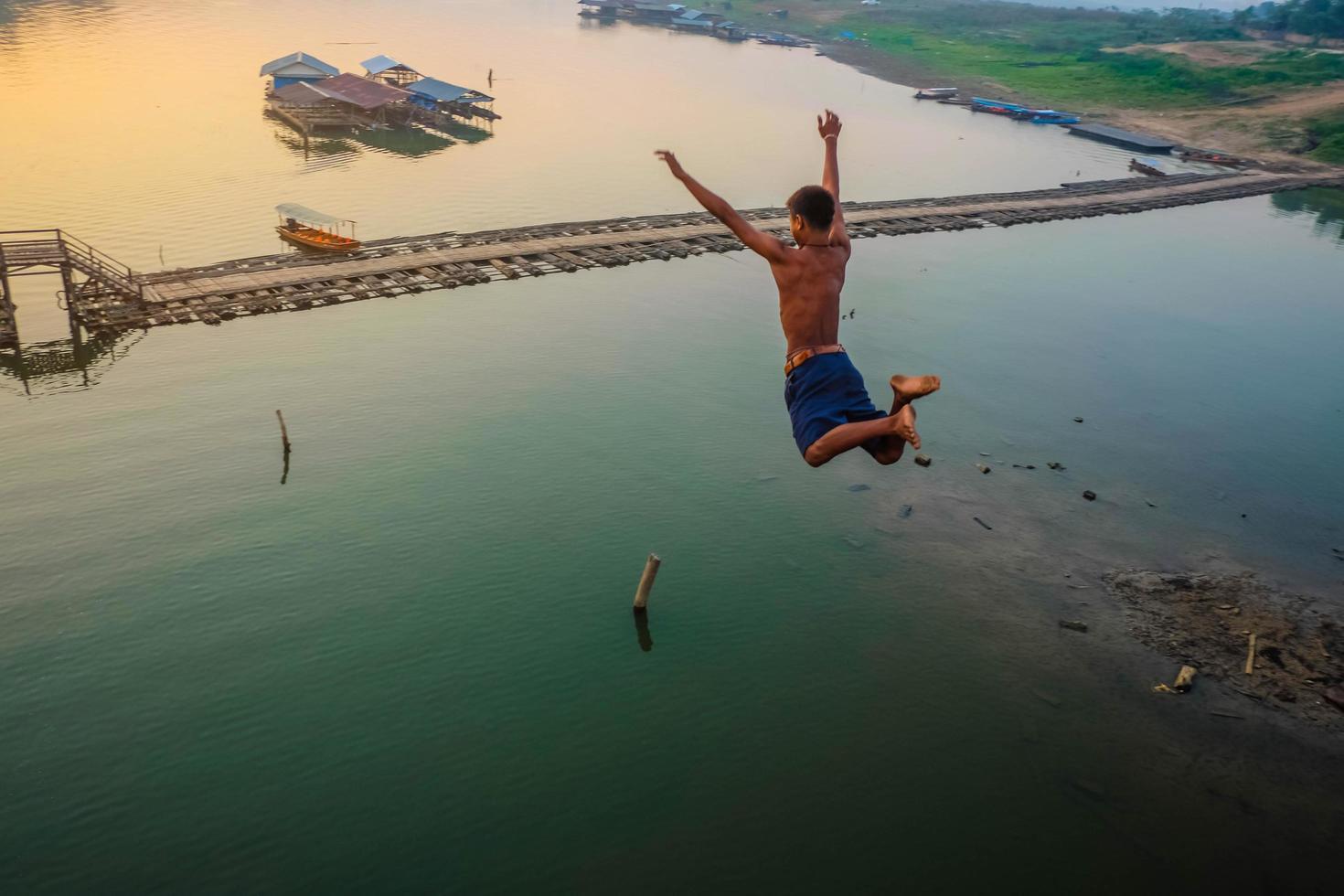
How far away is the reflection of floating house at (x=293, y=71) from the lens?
5216cm

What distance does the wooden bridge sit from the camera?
1013 inches

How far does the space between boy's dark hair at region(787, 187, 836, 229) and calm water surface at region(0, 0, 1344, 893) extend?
892cm

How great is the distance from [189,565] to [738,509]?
1003 centimetres

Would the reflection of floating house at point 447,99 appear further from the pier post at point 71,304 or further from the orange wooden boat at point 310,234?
the pier post at point 71,304

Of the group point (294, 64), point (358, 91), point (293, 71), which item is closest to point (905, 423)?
point (358, 91)

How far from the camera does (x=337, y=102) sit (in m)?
51.5

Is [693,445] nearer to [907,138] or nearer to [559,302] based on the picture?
[559,302]

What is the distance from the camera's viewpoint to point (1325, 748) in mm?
14820

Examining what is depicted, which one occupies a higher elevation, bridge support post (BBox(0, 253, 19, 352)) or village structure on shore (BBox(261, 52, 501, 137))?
village structure on shore (BBox(261, 52, 501, 137))

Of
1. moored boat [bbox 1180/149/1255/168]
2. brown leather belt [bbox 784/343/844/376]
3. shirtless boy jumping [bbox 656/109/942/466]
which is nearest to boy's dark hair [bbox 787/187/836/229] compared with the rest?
shirtless boy jumping [bbox 656/109/942/466]

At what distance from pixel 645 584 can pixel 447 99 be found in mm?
42592

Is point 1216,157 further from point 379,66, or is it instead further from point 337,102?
point 337,102

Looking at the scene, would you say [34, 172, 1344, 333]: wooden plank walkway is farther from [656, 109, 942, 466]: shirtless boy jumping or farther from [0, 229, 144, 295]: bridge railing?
[656, 109, 942, 466]: shirtless boy jumping

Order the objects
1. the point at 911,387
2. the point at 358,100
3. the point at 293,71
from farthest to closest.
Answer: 1. the point at 293,71
2. the point at 358,100
3. the point at 911,387
